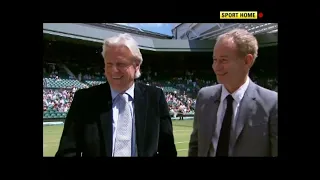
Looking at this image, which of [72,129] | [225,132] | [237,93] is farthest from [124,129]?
[237,93]

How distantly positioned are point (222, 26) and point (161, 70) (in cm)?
60

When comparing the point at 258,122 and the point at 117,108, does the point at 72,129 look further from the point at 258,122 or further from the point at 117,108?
the point at 258,122

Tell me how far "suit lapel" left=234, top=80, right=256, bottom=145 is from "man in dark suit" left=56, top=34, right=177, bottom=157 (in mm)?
519

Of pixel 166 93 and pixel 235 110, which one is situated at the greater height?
pixel 166 93

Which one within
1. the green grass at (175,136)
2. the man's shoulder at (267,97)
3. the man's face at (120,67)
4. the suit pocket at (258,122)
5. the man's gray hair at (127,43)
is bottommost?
the green grass at (175,136)

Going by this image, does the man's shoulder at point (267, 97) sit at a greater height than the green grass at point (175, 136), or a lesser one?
greater

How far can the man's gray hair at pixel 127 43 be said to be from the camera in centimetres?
268

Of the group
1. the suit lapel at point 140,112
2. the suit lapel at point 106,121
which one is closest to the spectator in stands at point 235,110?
the suit lapel at point 140,112

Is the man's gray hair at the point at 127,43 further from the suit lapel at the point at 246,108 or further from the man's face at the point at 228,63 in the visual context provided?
the suit lapel at the point at 246,108

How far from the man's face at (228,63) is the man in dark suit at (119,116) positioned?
49cm

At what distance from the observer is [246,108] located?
270 cm

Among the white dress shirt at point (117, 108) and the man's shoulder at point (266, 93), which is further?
the white dress shirt at point (117, 108)

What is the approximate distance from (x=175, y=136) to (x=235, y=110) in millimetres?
508
